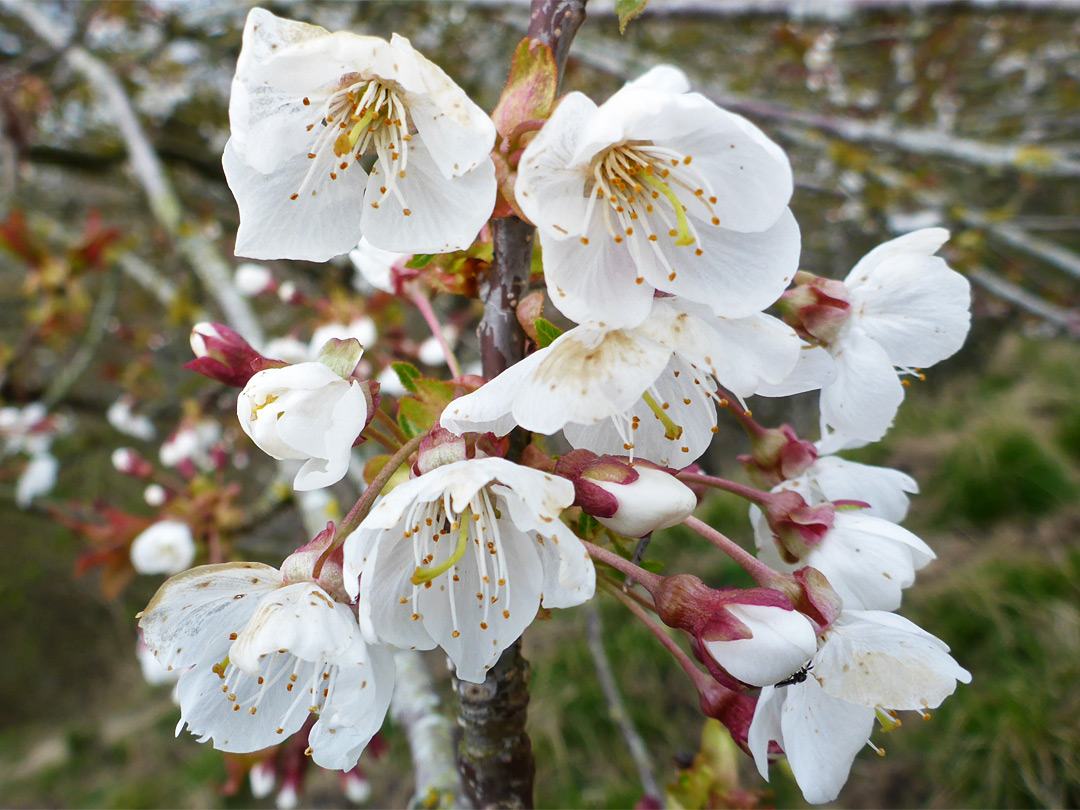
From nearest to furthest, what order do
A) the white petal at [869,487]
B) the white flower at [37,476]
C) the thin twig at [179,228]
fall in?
the white petal at [869,487] < the thin twig at [179,228] < the white flower at [37,476]

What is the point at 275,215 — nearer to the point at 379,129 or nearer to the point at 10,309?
the point at 379,129

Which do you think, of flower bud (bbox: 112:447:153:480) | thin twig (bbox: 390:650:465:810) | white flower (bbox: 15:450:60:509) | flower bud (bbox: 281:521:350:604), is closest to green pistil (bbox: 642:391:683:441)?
flower bud (bbox: 281:521:350:604)

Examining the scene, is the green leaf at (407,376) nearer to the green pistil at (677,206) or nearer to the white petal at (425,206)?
the white petal at (425,206)

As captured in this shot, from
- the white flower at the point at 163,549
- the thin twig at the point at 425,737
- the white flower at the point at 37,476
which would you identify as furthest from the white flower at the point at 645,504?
the white flower at the point at 37,476

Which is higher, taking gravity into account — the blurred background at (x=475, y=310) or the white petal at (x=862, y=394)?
the white petal at (x=862, y=394)

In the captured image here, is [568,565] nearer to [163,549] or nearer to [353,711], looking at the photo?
[353,711]

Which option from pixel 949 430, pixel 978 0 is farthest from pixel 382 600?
pixel 949 430

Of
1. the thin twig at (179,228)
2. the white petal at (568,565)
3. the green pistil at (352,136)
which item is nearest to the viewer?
the white petal at (568,565)
